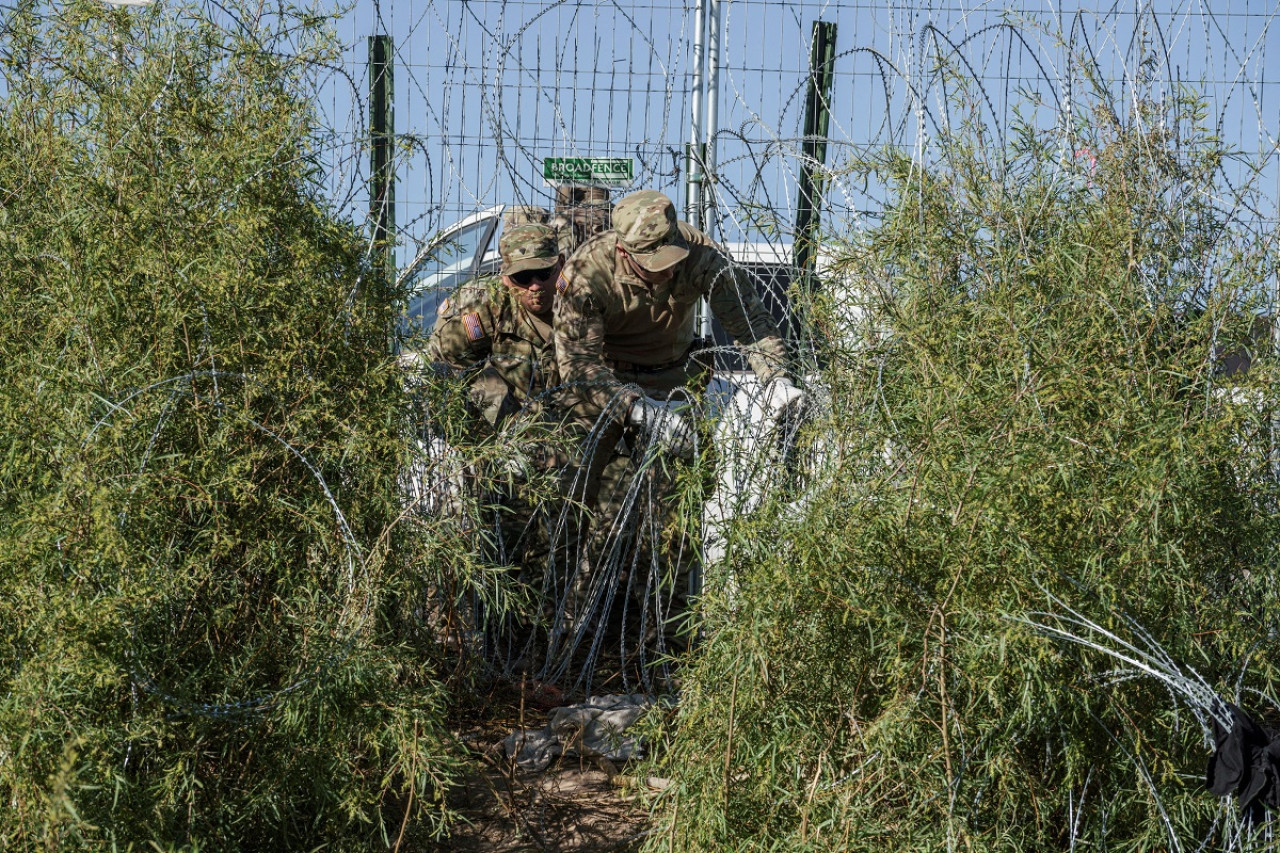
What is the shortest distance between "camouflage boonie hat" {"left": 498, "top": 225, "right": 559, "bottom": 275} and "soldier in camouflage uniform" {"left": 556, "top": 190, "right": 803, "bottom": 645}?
0.62 ft

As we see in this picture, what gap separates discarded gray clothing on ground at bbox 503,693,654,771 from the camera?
12.5 feet

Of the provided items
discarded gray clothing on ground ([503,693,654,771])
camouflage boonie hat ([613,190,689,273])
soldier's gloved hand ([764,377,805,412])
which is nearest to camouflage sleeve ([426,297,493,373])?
camouflage boonie hat ([613,190,689,273])

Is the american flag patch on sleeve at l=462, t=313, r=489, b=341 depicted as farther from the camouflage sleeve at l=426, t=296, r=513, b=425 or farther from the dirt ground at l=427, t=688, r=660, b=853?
the dirt ground at l=427, t=688, r=660, b=853

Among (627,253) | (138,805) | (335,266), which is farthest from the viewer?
(627,253)

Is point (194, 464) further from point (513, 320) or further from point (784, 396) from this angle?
point (513, 320)

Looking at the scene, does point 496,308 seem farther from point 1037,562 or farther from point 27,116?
point 1037,562

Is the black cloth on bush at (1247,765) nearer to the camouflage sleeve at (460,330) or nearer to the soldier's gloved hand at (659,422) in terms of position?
the soldier's gloved hand at (659,422)

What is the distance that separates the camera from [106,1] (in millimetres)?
3328

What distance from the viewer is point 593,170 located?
6.11 m

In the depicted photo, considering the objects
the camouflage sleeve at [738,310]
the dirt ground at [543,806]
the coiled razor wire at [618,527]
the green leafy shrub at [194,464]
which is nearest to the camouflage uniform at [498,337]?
the coiled razor wire at [618,527]

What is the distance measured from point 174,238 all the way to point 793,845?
6.02 feet

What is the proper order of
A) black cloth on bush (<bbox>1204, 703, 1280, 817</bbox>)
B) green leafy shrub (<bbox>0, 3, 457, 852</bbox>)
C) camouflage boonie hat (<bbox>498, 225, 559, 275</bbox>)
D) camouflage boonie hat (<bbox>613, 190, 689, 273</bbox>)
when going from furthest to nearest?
camouflage boonie hat (<bbox>498, 225, 559, 275</bbox>)
camouflage boonie hat (<bbox>613, 190, 689, 273</bbox>)
green leafy shrub (<bbox>0, 3, 457, 852</bbox>)
black cloth on bush (<bbox>1204, 703, 1280, 817</bbox>)

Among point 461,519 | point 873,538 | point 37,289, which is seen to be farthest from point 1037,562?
point 37,289

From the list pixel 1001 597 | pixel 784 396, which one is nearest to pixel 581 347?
pixel 784 396
